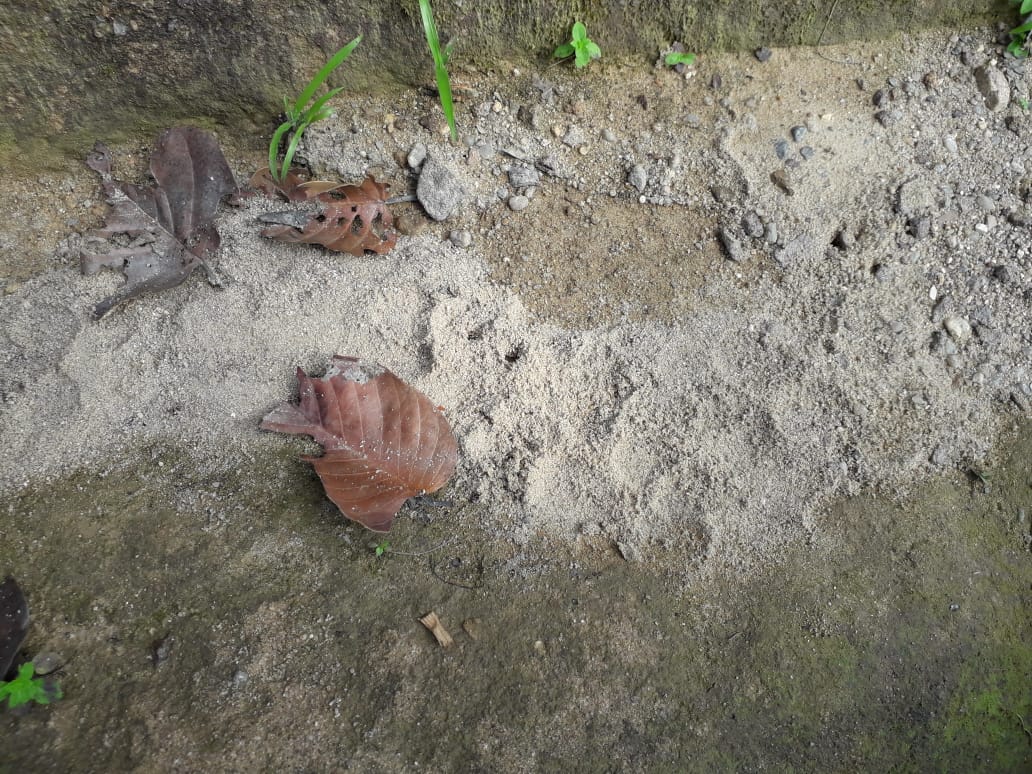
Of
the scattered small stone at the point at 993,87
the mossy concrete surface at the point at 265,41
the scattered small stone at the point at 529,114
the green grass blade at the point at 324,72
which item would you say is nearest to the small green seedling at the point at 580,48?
the mossy concrete surface at the point at 265,41

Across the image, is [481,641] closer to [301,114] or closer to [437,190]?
[437,190]

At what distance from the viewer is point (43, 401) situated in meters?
1.66

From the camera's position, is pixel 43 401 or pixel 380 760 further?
pixel 43 401

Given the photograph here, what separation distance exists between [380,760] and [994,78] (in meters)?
2.38

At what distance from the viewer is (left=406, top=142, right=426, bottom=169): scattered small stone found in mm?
1949

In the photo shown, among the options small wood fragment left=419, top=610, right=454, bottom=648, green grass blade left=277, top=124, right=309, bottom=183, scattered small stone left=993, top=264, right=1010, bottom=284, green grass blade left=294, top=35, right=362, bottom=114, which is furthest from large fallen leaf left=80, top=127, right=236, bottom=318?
scattered small stone left=993, top=264, right=1010, bottom=284

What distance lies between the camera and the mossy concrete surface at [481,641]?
1.30 m

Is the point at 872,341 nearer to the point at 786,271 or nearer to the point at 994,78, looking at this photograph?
the point at 786,271

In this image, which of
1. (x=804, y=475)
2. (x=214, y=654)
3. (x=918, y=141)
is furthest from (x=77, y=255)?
(x=918, y=141)

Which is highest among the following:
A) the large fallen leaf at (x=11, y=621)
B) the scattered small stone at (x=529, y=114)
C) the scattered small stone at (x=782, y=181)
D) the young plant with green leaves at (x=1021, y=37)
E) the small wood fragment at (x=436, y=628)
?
the young plant with green leaves at (x=1021, y=37)

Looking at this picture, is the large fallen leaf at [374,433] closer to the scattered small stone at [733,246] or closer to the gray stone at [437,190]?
the gray stone at [437,190]

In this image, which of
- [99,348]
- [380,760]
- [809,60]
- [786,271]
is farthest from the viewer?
[809,60]

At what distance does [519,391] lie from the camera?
1729 mm

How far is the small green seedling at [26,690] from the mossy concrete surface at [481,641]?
0.03m
